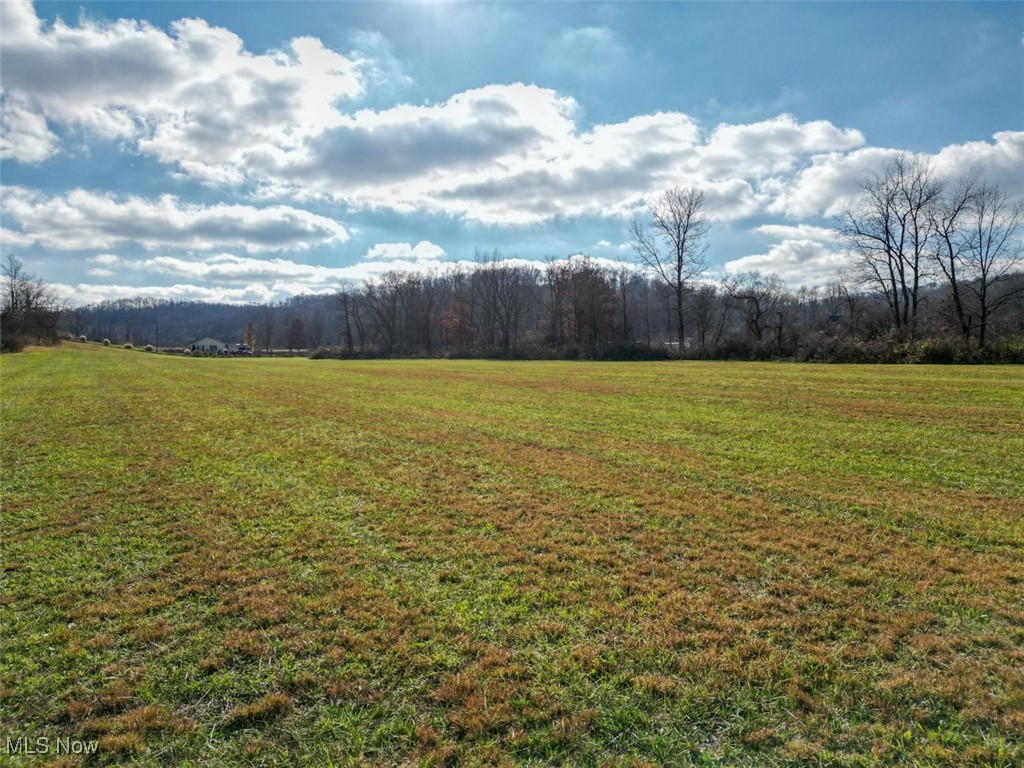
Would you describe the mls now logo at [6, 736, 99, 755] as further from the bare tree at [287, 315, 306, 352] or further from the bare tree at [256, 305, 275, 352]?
the bare tree at [256, 305, 275, 352]

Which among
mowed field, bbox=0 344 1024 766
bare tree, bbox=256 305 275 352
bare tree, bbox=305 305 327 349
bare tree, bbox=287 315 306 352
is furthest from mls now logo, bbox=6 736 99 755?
bare tree, bbox=256 305 275 352

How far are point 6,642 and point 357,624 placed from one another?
6.99 feet

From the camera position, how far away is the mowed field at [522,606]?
8.34 ft

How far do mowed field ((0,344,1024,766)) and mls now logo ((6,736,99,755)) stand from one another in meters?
0.04

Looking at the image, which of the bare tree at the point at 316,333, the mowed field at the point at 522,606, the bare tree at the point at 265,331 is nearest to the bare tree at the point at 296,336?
the bare tree at the point at 316,333

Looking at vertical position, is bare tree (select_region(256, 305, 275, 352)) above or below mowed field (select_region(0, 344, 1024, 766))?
above

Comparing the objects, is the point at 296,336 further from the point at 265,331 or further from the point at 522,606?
the point at 522,606

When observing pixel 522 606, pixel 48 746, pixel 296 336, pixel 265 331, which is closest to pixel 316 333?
pixel 296 336

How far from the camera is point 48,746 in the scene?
2471 mm

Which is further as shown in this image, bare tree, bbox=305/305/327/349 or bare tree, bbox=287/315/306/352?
bare tree, bbox=305/305/327/349

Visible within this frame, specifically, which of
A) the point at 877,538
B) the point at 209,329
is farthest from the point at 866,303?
the point at 209,329

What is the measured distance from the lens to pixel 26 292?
67.1 meters

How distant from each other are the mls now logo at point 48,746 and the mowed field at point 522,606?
41 mm

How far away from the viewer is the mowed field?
2.54 metres
